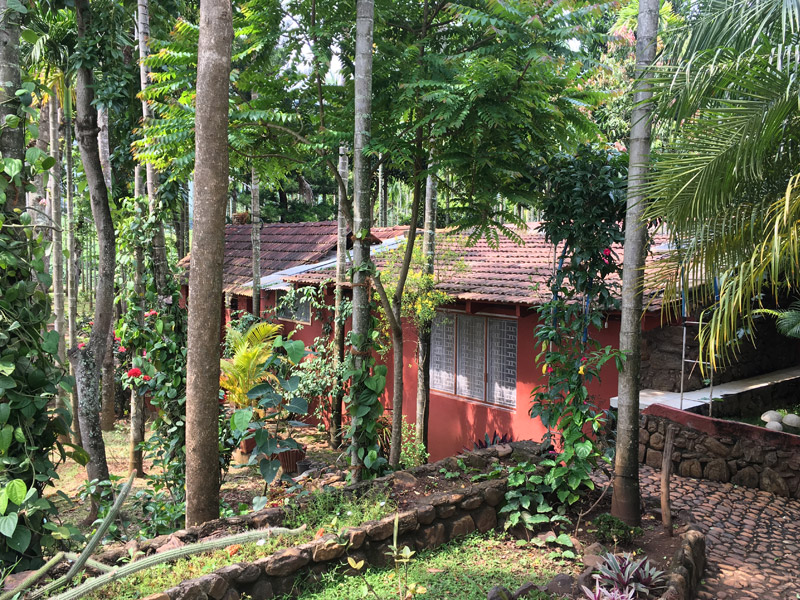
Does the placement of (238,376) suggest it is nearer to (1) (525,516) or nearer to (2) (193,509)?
(2) (193,509)

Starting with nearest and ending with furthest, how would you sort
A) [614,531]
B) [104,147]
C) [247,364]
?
[614,531] → [247,364] → [104,147]

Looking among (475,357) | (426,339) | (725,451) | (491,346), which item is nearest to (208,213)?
(426,339)

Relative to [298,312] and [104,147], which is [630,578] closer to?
[298,312]

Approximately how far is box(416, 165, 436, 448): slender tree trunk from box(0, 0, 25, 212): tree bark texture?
532cm

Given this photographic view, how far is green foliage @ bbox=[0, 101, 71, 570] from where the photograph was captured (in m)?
3.51

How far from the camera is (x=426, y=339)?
29.6 ft

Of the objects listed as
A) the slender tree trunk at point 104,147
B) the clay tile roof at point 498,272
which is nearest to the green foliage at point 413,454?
the clay tile roof at point 498,272

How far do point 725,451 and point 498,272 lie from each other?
4065 mm

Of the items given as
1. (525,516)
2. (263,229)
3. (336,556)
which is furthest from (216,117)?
(263,229)

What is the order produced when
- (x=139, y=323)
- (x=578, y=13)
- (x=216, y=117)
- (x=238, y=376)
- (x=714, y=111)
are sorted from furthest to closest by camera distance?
(x=139, y=323), (x=238, y=376), (x=578, y=13), (x=714, y=111), (x=216, y=117)

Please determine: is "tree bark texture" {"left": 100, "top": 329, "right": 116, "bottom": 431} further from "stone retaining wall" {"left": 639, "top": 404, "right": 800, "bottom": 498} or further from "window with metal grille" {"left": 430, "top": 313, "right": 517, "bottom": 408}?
"stone retaining wall" {"left": 639, "top": 404, "right": 800, "bottom": 498}

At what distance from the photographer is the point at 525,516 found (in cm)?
529

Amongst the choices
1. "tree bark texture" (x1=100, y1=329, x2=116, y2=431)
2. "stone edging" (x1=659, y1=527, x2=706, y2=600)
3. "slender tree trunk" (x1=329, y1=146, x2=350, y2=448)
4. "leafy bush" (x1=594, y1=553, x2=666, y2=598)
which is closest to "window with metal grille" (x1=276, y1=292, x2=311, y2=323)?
"slender tree trunk" (x1=329, y1=146, x2=350, y2=448)

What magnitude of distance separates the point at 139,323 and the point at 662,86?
5.62 m
